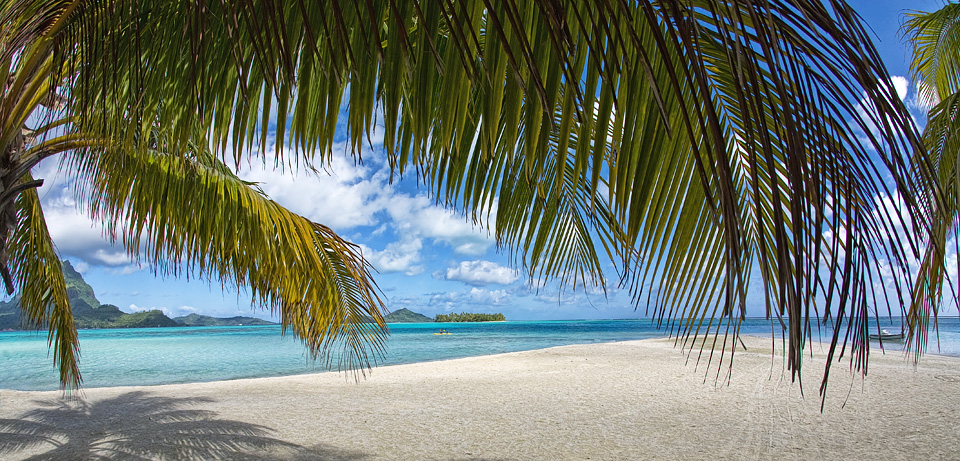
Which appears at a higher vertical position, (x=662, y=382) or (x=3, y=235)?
(x=3, y=235)

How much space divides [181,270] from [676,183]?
3858 mm

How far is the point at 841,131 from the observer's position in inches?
27.5

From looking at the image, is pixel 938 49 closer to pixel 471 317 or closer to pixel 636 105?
pixel 636 105

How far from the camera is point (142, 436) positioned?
5.05 metres

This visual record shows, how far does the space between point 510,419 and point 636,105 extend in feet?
18.4

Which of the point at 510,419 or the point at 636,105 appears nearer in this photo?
the point at 636,105

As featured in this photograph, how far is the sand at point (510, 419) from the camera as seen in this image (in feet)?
15.2

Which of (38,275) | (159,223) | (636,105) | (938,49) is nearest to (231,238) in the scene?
(159,223)

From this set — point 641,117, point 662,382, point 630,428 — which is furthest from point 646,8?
point 662,382

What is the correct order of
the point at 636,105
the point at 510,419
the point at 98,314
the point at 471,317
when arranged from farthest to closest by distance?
the point at 471,317
the point at 98,314
the point at 510,419
the point at 636,105

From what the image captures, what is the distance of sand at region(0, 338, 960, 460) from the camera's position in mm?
4645

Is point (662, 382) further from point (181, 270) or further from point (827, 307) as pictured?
point (827, 307)

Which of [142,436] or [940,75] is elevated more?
[940,75]

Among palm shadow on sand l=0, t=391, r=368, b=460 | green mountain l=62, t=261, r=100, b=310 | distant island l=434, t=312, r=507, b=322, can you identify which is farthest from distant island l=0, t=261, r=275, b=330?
palm shadow on sand l=0, t=391, r=368, b=460
